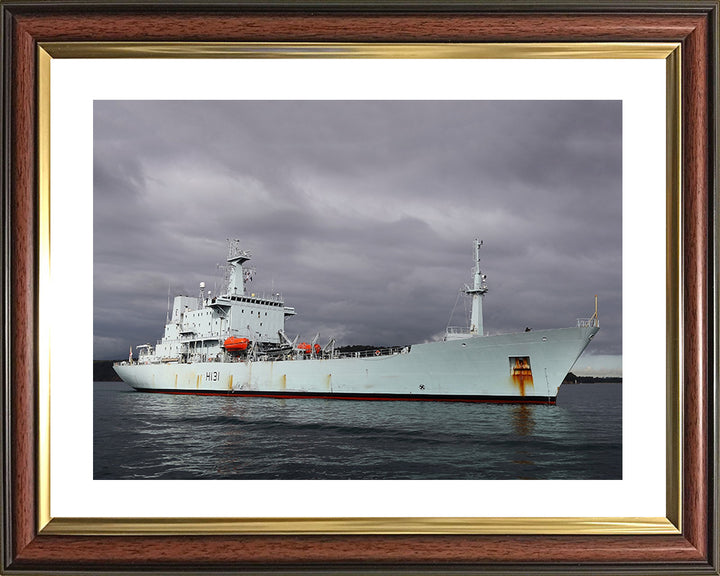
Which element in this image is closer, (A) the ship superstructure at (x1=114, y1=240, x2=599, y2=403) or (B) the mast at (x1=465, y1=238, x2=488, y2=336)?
(B) the mast at (x1=465, y1=238, x2=488, y2=336)

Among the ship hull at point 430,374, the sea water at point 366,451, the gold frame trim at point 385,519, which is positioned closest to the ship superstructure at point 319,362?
the ship hull at point 430,374

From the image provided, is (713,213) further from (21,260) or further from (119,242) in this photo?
(119,242)

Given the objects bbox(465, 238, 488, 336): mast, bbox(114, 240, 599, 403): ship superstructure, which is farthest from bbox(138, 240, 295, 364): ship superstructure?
bbox(465, 238, 488, 336): mast

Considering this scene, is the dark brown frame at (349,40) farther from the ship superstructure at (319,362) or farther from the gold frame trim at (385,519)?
the ship superstructure at (319,362)

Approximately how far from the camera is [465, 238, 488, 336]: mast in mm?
6209

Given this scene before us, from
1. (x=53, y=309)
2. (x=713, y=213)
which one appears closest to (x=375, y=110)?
(x=713, y=213)

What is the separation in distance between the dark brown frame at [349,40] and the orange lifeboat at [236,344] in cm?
1863

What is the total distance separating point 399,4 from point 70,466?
2.55 m

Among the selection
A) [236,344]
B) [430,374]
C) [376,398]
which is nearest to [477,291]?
[430,374]

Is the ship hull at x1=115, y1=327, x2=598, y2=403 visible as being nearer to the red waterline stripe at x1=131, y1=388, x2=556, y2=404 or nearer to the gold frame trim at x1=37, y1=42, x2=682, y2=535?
the red waterline stripe at x1=131, y1=388, x2=556, y2=404

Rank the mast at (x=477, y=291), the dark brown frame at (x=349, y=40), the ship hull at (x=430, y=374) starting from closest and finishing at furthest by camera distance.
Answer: the dark brown frame at (x=349, y=40) → the mast at (x=477, y=291) → the ship hull at (x=430, y=374)

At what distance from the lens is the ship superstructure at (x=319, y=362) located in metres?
14.5

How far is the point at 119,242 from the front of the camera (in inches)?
161

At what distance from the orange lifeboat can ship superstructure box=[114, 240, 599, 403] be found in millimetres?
39
